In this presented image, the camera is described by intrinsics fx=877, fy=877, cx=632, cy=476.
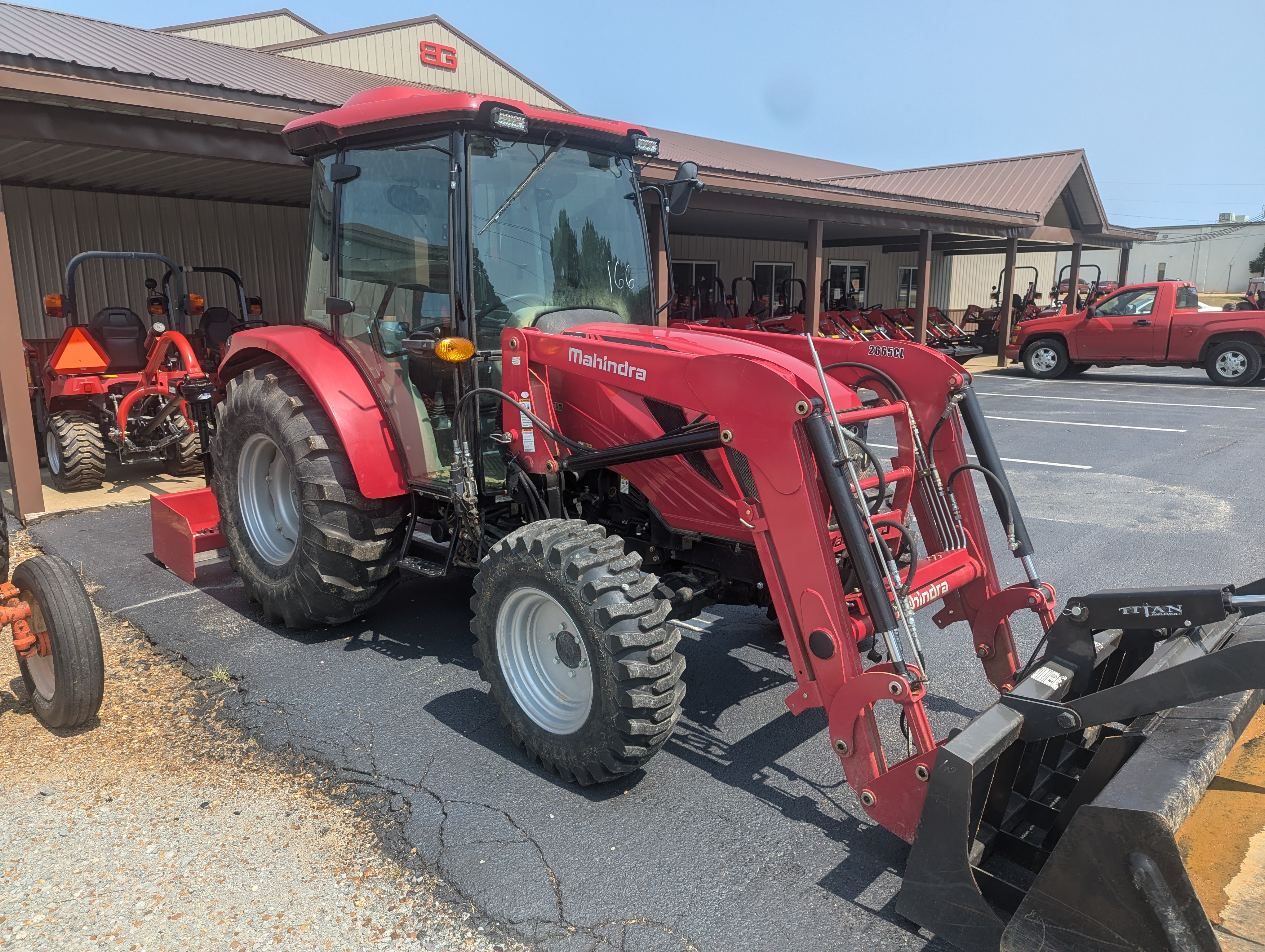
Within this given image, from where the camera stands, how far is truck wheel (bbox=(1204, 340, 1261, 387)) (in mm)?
15172

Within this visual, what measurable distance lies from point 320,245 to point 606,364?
6.73 ft

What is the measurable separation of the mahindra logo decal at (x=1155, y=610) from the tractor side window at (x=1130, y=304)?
1579 centimetres

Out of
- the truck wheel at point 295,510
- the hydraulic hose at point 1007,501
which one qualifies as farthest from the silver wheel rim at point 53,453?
the hydraulic hose at point 1007,501

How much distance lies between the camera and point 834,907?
2566 mm

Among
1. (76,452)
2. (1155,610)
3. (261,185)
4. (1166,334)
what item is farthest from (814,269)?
(1155,610)

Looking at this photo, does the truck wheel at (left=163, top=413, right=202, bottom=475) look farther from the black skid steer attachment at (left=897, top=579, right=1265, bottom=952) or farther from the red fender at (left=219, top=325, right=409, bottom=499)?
the black skid steer attachment at (left=897, top=579, right=1265, bottom=952)

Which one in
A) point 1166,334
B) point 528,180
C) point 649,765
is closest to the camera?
point 649,765

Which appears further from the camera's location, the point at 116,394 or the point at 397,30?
the point at 397,30

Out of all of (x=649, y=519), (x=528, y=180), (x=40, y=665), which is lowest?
(x=40, y=665)

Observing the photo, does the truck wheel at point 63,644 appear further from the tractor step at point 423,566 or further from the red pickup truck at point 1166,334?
the red pickup truck at point 1166,334

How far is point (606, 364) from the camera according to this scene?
3375mm

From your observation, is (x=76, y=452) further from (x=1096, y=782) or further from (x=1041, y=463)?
(x=1041, y=463)

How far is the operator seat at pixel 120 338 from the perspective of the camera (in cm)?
870

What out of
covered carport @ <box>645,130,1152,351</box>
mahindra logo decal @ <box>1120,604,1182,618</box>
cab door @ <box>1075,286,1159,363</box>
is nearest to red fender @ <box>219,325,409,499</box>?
mahindra logo decal @ <box>1120,604,1182,618</box>
